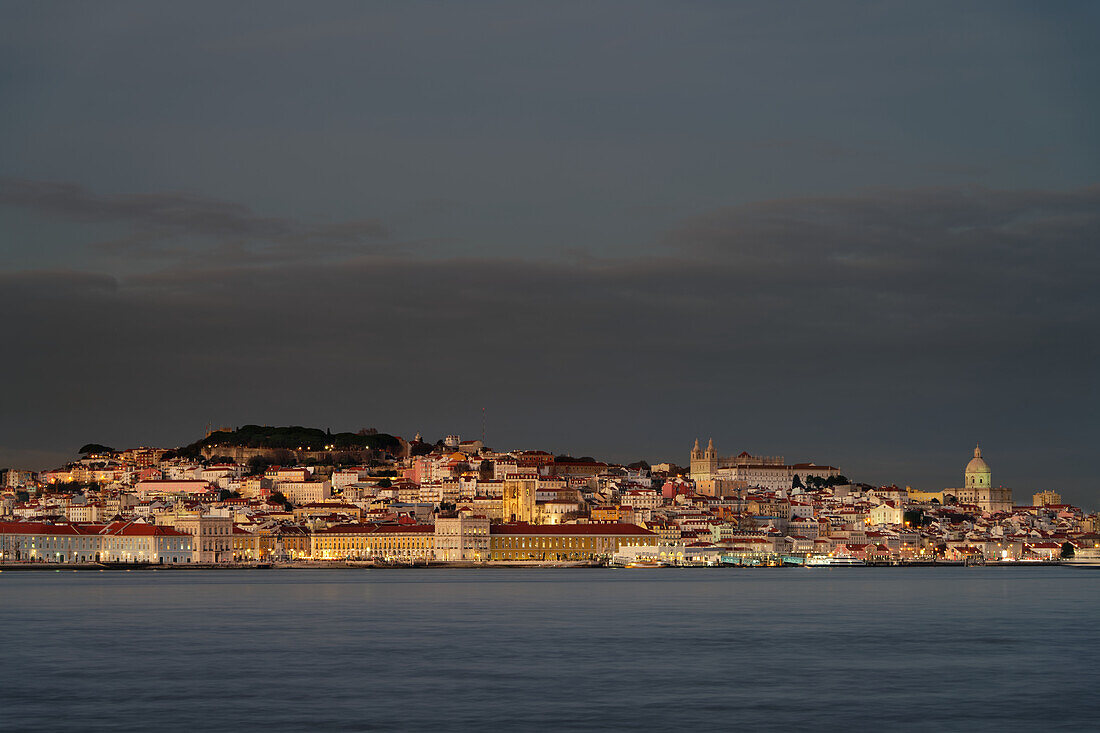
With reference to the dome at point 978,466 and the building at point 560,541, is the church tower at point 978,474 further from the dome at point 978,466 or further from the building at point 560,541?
the building at point 560,541

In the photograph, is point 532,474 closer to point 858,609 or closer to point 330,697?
point 858,609

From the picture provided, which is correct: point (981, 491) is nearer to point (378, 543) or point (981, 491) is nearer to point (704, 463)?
point (704, 463)

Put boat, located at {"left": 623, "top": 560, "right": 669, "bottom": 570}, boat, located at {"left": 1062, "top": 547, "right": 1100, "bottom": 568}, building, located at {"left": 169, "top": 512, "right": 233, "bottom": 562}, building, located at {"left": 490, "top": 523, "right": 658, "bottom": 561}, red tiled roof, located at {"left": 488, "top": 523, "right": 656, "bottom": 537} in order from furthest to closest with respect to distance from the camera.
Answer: boat, located at {"left": 1062, "top": 547, "right": 1100, "bottom": 568}, red tiled roof, located at {"left": 488, "top": 523, "right": 656, "bottom": 537}, building, located at {"left": 490, "top": 523, "right": 658, "bottom": 561}, building, located at {"left": 169, "top": 512, "right": 233, "bottom": 562}, boat, located at {"left": 623, "top": 560, "right": 669, "bottom": 570}

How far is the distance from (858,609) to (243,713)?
2261 cm

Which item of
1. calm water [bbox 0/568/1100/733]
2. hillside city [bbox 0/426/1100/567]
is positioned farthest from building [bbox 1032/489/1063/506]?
calm water [bbox 0/568/1100/733]

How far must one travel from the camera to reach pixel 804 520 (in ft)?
357

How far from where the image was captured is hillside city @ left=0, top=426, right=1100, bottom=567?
9144 centimetres

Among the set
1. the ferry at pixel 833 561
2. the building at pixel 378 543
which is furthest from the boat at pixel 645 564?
the building at pixel 378 543

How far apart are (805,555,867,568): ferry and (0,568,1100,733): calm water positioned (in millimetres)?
50565

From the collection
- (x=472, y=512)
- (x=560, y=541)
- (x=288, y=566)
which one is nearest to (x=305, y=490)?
(x=472, y=512)

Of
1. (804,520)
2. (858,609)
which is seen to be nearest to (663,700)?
(858,609)

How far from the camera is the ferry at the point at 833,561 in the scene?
91.9 metres

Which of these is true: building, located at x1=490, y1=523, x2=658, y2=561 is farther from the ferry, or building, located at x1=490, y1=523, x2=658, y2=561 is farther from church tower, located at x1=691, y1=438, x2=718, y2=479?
church tower, located at x1=691, y1=438, x2=718, y2=479

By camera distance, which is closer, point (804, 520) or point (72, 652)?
point (72, 652)
